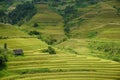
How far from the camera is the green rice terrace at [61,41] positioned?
4506cm

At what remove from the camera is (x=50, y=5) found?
12131cm

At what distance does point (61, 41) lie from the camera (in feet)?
267

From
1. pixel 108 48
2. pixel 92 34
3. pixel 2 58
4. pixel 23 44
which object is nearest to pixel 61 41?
pixel 92 34

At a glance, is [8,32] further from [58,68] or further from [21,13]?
[21,13]

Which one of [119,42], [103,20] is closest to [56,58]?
[119,42]

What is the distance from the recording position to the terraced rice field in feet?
142

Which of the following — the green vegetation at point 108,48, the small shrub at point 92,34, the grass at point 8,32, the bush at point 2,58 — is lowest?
the small shrub at point 92,34

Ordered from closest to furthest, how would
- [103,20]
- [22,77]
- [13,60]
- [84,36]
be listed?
[22,77] → [13,60] → [84,36] → [103,20]

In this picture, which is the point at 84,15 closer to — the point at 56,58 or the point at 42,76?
the point at 56,58

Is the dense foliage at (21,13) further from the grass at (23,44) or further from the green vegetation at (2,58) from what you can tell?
the green vegetation at (2,58)

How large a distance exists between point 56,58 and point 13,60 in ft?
23.3

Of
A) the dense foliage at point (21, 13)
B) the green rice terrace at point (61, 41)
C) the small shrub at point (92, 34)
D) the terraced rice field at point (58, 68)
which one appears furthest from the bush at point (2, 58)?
the dense foliage at point (21, 13)

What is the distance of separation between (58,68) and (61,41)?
116 ft

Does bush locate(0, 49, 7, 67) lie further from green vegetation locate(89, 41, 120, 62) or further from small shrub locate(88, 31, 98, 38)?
small shrub locate(88, 31, 98, 38)
